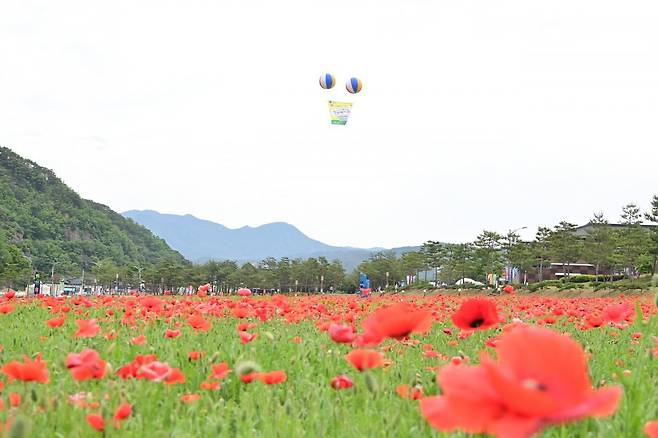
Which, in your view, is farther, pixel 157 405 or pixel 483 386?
pixel 157 405

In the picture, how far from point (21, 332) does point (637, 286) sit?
28.3 metres

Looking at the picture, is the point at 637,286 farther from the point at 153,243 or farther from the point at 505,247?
the point at 153,243

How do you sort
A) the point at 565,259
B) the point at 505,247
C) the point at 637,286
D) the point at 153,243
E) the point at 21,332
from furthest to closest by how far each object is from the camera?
1. the point at 153,243
2. the point at 505,247
3. the point at 565,259
4. the point at 637,286
5. the point at 21,332

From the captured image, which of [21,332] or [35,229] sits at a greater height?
[35,229]

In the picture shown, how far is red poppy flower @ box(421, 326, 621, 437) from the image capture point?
2.35 ft

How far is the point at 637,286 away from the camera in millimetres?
28062

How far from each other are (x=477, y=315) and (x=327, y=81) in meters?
28.4

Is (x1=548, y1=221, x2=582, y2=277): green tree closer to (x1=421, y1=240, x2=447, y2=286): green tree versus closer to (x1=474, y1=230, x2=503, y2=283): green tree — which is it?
(x1=474, y1=230, x2=503, y2=283): green tree

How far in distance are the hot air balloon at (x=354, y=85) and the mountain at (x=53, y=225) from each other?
106 metres

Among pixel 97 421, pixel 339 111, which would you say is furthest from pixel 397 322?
pixel 339 111

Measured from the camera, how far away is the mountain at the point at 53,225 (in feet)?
409

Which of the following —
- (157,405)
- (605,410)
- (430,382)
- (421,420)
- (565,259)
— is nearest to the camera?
(605,410)

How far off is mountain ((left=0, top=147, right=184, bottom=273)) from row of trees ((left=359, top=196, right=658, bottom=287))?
3096 inches

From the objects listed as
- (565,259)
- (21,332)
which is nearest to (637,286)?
(21,332)
